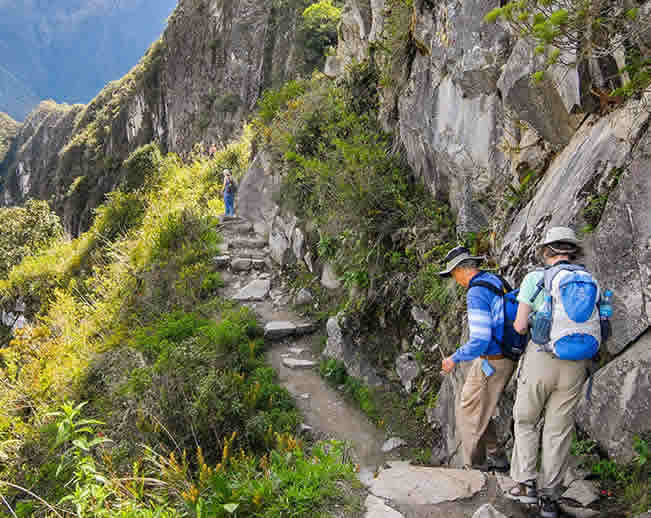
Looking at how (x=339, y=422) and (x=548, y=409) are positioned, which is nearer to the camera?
(x=548, y=409)

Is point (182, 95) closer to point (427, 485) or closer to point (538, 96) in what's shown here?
point (538, 96)

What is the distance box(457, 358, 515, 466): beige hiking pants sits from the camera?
3.30 metres

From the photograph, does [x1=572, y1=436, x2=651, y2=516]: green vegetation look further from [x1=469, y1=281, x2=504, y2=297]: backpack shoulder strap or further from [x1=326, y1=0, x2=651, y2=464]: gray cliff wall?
[x1=469, y1=281, x2=504, y2=297]: backpack shoulder strap

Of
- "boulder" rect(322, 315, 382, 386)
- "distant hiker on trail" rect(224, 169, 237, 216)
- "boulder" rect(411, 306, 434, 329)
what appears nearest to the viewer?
"boulder" rect(411, 306, 434, 329)

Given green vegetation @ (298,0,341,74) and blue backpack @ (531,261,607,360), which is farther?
green vegetation @ (298,0,341,74)

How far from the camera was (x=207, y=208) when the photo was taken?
12461 mm

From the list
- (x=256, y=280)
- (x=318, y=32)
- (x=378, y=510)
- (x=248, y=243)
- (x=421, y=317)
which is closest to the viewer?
(x=378, y=510)

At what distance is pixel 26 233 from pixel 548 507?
31.2 metres

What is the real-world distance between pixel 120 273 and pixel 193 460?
296 inches

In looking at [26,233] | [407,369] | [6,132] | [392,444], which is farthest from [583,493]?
[6,132]

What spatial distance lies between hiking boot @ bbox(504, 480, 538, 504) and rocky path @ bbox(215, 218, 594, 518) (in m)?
0.15

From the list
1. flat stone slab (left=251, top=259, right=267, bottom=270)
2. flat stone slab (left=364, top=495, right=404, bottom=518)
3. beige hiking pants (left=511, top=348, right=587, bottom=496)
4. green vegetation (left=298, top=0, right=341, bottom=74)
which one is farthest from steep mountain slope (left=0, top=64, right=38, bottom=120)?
beige hiking pants (left=511, top=348, right=587, bottom=496)

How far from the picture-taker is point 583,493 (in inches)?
111

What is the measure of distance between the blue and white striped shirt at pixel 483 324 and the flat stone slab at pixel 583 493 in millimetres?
1008
